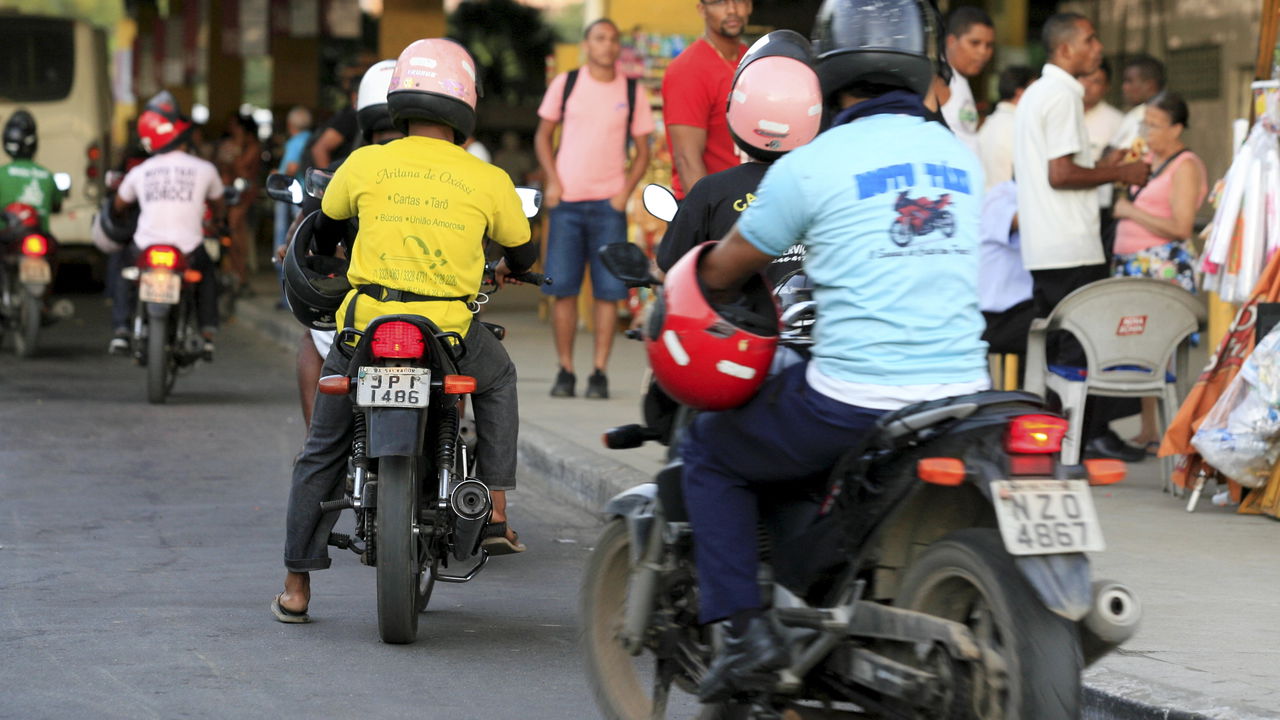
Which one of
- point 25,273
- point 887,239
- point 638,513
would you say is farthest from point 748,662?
point 25,273

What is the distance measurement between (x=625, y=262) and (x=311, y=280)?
1.89 metres

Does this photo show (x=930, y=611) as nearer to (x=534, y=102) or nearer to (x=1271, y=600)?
(x=1271, y=600)

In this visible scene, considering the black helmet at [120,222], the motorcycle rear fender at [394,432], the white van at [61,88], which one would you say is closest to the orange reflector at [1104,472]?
the motorcycle rear fender at [394,432]

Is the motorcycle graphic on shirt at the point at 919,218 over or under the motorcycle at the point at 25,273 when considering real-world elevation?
over

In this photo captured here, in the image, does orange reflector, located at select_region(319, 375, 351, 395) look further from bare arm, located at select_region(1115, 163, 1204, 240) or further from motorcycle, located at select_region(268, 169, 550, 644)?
bare arm, located at select_region(1115, 163, 1204, 240)

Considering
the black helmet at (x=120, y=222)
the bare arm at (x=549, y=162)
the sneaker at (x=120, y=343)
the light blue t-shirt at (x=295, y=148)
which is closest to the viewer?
the bare arm at (x=549, y=162)

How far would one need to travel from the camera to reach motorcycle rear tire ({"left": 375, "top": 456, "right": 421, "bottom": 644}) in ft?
18.2

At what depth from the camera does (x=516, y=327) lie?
16547 mm

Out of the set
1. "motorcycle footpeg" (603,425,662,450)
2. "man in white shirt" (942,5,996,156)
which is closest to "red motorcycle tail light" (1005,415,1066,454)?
"motorcycle footpeg" (603,425,662,450)

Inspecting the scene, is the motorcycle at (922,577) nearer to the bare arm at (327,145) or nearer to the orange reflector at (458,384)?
the orange reflector at (458,384)

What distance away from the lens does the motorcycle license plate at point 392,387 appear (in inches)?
221

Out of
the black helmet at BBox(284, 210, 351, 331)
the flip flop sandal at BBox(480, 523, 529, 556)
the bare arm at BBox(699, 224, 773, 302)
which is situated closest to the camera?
the bare arm at BBox(699, 224, 773, 302)

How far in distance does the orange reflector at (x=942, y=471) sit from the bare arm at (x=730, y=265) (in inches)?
25.8

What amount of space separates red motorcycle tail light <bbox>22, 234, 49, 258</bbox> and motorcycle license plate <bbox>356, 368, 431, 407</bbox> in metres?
9.54
